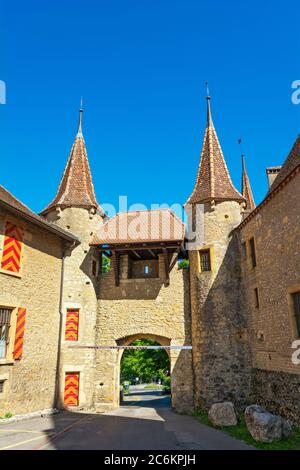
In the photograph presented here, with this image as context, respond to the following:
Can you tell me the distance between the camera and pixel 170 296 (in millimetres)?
14398

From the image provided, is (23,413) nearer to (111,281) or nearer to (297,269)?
(111,281)

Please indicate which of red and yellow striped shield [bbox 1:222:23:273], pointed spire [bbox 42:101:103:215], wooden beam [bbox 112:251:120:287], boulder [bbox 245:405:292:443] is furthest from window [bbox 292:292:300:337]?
pointed spire [bbox 42:101:103:215]

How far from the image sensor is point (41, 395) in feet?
39.7

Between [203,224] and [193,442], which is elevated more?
[203,224]

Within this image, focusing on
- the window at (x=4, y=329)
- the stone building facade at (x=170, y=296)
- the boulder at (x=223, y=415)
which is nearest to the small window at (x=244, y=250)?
the stone building facade at (x=170, y=296)

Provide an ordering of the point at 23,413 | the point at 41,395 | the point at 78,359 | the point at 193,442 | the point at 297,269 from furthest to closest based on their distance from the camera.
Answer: the point at 78,359
the point at 41,395
the point at 23,413
the point at 297,269
the point at 193,442

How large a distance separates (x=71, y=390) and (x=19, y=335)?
3.64 metres

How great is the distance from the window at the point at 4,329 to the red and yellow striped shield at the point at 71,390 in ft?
11.3

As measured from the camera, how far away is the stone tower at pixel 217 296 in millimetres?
12445

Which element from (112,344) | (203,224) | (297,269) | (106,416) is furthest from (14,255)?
(297,269)

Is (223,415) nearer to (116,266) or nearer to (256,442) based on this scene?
(256,442)

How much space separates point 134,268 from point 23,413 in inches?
284

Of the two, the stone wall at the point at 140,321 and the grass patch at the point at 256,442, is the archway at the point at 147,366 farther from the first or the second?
the grass patch at the point at 256,442
